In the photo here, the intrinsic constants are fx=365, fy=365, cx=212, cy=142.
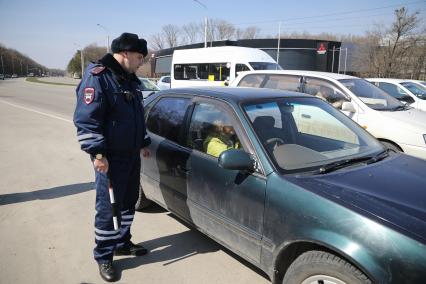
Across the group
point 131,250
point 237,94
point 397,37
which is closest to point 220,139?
point 237,94

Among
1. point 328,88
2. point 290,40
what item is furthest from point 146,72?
point 328,88

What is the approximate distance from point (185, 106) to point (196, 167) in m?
0.74

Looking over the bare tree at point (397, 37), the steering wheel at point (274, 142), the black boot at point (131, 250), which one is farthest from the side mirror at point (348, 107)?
the bare tree at point (397, 37)

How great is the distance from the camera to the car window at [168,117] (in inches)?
145

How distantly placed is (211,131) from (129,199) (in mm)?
987

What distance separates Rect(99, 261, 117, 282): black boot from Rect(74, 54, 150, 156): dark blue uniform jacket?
98cm

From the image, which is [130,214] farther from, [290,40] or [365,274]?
[290,40]

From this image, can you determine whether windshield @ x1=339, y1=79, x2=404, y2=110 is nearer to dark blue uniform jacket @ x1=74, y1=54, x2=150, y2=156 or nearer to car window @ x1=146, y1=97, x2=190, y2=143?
car window @ x1=146, y1=97, x2=190, y2=143

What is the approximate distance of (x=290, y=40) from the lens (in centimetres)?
5022

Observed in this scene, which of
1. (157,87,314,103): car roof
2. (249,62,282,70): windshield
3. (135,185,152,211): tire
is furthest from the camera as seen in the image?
(249,62,282,70): windshield

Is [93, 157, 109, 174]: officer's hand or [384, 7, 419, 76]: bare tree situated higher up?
[384, 7, 419, 76]: bare tree

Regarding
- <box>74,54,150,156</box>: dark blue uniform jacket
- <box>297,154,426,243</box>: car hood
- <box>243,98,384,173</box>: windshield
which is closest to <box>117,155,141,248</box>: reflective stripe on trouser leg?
<box>74,54,150,156</box>: dark blue uniform jacket

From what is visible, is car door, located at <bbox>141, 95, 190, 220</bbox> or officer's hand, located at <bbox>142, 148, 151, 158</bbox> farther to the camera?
officer's hand, located at <bbox>142, 148, 151, 158</bbox>

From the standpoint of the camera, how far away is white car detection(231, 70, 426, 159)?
5.57m
